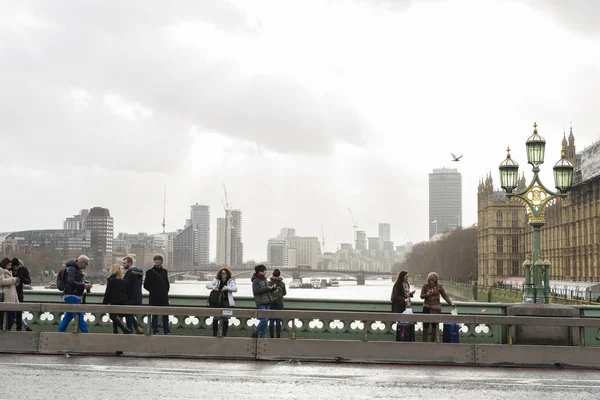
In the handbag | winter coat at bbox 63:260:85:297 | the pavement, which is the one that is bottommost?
the pavement

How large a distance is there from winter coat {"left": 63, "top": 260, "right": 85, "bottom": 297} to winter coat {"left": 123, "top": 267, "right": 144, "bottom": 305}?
1.11 m

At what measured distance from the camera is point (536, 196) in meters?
22.5

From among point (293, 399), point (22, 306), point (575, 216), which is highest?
point (575, 216)

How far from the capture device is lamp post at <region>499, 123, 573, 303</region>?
21.1 meters

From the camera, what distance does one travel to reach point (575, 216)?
10488 cm

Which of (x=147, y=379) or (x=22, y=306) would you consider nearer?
(x=147, y=379)

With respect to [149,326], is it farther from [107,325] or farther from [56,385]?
[56,385]

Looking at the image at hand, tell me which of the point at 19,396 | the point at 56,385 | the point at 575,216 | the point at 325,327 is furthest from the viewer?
the point at 575,216

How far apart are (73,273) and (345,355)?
6.66 meters

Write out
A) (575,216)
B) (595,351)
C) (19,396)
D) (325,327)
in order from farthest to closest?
(575,216) < (325,327) < (595,351) < (19,396)

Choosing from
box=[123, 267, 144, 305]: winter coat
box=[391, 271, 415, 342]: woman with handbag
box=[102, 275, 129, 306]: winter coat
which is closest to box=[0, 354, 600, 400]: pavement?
box=[391, 271, 415, 342]: woman with handbag

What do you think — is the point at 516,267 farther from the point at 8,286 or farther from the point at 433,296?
the point at 8,286

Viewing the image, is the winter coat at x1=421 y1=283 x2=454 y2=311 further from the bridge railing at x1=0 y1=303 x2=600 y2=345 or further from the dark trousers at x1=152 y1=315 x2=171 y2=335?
the dark trousers at x1=152 y1=315 x2=171 y2=335

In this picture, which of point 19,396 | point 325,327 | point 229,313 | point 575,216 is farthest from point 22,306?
point 575,216
